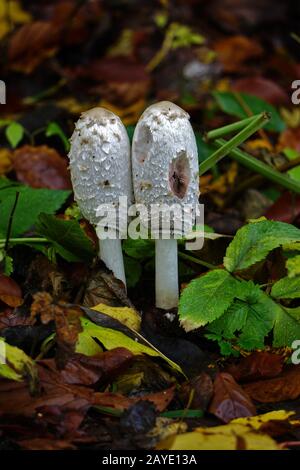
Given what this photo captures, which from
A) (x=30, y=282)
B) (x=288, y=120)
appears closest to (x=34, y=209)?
(x=30, y=282)

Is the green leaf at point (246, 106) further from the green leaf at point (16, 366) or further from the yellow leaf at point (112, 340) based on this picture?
the green leaf at point (16, 366)

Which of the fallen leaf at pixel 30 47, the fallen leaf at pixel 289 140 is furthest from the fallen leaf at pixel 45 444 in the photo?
the fallen leaf at pixel 30 47

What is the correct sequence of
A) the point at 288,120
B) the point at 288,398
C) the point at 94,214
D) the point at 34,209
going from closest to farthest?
the point at 288,398 → the point at 94,214 → the point at 34,209 → the point at 288,120

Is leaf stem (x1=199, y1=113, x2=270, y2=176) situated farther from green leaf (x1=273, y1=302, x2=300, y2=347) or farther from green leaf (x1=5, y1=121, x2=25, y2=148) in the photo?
green leaf (x1=5, y1=121, x2=25, y2=148)
